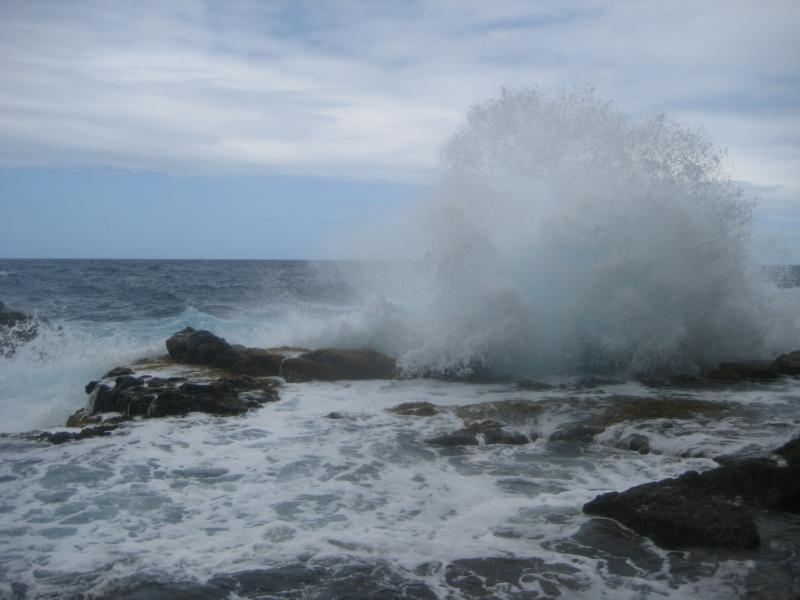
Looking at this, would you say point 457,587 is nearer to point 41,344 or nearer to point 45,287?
point 41,344

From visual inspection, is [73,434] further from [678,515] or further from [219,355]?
[678,515]

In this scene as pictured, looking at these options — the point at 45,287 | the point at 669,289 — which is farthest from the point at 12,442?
the point at 45,287

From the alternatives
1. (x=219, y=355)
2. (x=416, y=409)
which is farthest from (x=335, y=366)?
(x=416, y=409)

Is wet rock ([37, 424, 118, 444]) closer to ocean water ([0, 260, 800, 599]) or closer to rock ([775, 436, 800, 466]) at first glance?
ocean water ([0, 260, 800, 599])

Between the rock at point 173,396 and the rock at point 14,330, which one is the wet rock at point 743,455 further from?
the rock at point 14,330

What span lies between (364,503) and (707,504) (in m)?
2.98

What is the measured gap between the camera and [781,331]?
14297mm

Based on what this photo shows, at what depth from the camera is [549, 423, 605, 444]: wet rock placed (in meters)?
8.53

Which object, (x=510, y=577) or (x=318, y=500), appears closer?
(x=510, y=577)

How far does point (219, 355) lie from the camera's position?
39.6 feet

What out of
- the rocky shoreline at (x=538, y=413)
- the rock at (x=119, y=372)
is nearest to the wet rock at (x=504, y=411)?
the rocky shoreline at (x=538, y=413)

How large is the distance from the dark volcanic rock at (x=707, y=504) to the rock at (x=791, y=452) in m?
0.24

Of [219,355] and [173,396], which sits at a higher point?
[219,355]

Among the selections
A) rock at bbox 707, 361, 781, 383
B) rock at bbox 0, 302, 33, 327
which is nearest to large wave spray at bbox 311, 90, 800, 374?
rock at bbox 707, 361, 781, 383
